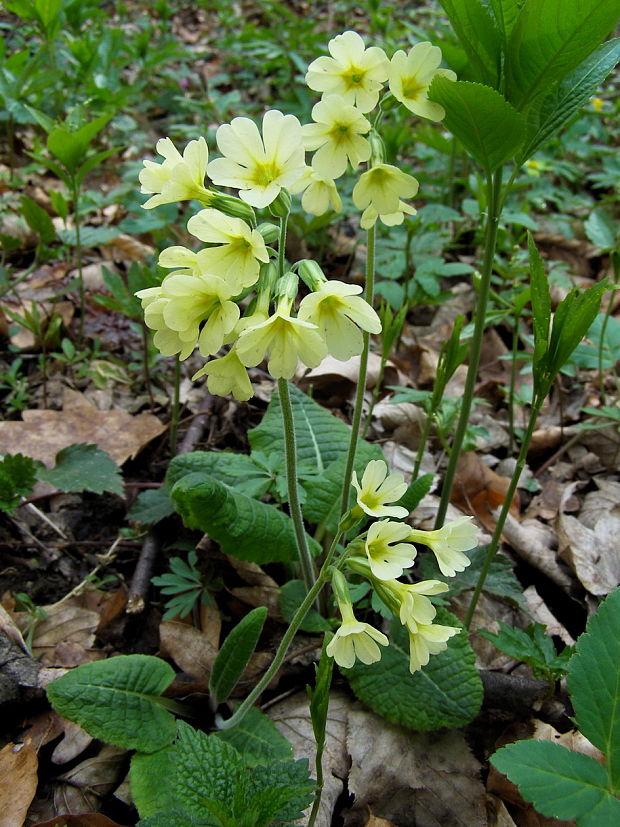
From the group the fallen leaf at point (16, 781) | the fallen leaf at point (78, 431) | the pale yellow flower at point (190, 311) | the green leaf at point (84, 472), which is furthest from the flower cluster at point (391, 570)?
the fallen leaf at point (78, 431)

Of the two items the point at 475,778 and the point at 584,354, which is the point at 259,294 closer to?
the point at 475,778

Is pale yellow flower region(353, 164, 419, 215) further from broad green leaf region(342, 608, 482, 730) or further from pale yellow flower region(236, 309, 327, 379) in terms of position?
broad green leaf region(342, 608, 482, 730)

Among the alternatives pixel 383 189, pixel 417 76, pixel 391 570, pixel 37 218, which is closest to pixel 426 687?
pixel 391 570

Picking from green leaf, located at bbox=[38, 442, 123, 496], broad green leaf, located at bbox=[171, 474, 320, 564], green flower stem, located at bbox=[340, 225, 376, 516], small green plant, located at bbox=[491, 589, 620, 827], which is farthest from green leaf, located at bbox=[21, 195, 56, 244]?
small green plant, located at bbox=[491, 589, 620, 827]

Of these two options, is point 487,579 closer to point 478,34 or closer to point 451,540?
point 451,540

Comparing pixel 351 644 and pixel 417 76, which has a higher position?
pixel 417 76
